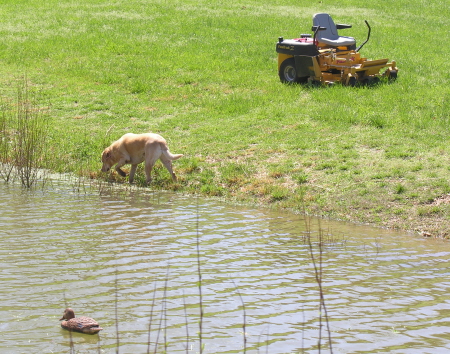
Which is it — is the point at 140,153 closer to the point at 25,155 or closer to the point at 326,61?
the point at 25,155

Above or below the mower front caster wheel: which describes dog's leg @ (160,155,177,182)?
below

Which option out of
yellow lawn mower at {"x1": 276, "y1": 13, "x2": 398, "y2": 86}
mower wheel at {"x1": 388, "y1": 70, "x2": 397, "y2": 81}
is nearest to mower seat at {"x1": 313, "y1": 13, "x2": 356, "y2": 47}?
yellow lawn mower at {"x1": 276, "y1": 13, "x2": 398, "y2": 86}

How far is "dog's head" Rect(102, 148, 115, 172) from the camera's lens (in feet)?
40.6

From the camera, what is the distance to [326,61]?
1714 centimetres

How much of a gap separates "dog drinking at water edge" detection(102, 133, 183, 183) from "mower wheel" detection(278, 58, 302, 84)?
22.6 ft

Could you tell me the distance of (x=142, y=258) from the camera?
7.95m

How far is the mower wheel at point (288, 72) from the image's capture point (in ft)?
58.9

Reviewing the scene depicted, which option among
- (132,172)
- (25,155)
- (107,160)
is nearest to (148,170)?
(132,172)

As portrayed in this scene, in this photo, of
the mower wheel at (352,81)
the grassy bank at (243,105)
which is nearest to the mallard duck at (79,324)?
the grassy bank at (243,105)

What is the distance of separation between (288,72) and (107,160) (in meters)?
7.51

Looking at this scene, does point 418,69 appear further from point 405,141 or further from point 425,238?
point 425,238

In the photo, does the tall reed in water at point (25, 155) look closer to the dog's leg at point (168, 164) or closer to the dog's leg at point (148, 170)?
the dog's leg at point (148, 170)

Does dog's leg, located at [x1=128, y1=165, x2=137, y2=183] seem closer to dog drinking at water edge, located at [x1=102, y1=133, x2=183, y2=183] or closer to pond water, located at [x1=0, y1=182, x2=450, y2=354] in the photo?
dog drinking at water edge, located at [x1=102, y1=133, x2=183, y2=183]

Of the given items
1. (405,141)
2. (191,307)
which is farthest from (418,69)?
(191,307)
